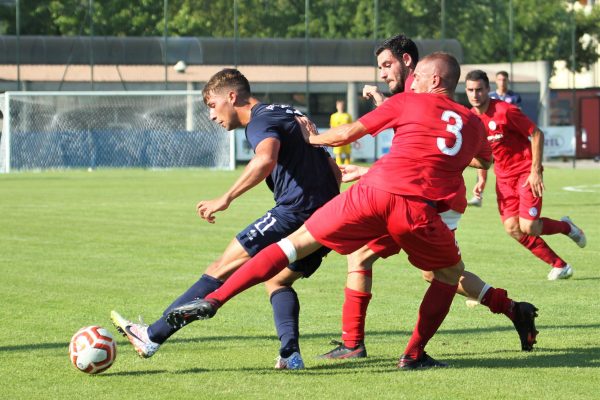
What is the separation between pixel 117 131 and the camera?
3784 cm

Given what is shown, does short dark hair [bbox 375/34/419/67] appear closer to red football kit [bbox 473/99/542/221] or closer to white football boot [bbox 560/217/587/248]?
red football kit [bbox 473/99/542/221]

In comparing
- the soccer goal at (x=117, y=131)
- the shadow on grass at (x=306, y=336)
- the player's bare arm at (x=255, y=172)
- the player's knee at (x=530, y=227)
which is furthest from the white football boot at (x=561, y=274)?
the soccer goal at (x=117, y=131)

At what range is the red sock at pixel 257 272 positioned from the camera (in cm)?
654

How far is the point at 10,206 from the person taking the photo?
21.4m

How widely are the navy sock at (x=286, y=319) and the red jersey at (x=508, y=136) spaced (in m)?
4.77

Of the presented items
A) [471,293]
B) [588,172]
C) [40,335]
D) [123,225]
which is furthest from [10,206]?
[588,172]

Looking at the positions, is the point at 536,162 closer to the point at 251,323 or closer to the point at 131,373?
the point at 251,323

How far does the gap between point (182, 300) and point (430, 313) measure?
1.44m

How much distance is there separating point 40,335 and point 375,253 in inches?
97.1

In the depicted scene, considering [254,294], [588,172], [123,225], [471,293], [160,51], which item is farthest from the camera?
[160,51]

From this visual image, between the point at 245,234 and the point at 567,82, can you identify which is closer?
→ the point at 245,234

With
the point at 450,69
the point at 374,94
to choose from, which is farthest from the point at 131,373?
the point at 450,69

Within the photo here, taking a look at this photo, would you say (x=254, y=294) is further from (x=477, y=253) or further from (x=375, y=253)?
(x=477, y=253)

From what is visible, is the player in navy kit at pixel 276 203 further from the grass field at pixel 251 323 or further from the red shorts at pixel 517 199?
the red shorts at pixel 517 199
